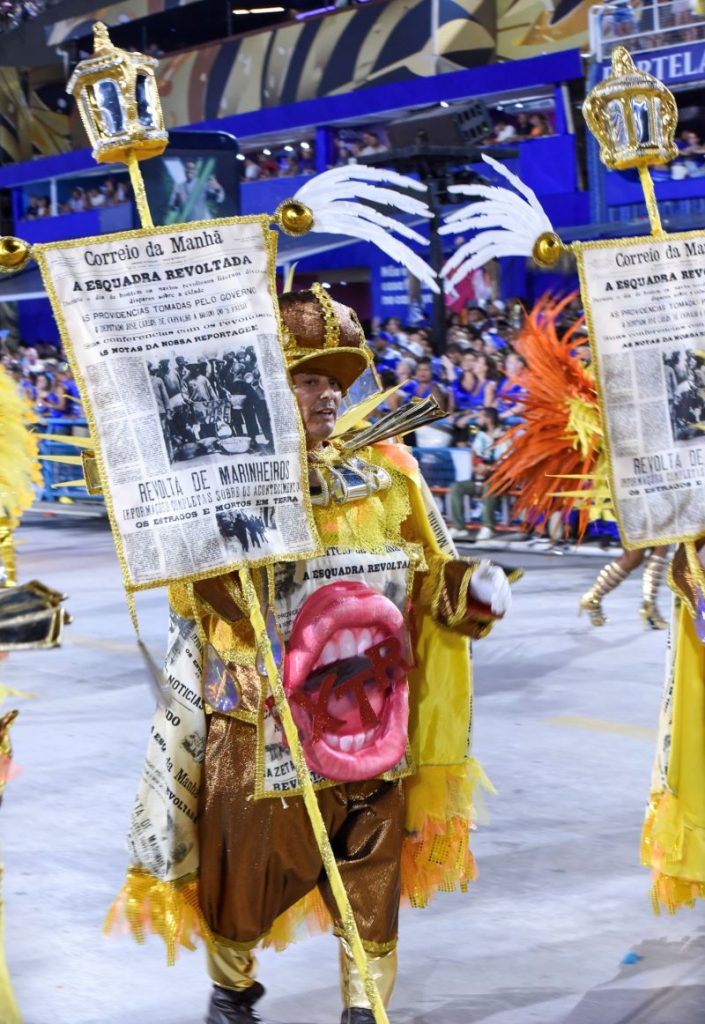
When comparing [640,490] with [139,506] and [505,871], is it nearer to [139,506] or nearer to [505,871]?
[139,506]

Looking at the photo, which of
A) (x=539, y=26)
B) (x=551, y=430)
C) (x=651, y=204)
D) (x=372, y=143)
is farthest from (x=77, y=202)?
(x=651, y=204)

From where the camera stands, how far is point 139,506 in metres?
2.83

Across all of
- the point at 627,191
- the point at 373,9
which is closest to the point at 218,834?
the point at 627,191

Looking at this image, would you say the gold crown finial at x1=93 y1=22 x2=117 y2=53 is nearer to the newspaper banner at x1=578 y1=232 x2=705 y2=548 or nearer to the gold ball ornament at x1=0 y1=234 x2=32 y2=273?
the gold ball ornament at x1=0 y1=234 x2=32 y2=273

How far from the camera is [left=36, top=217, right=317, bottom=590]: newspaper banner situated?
2814 mm

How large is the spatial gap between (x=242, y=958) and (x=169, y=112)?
1010 inches

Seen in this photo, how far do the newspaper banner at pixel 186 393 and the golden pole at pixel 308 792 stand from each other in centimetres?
10

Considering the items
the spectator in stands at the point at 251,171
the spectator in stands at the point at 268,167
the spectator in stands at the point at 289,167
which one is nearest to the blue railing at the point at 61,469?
the spectator in stands at the point at 289,167

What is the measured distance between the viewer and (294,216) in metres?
2.90

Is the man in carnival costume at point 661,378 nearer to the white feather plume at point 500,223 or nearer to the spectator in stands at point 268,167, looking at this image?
the white feather plume at point 500,223

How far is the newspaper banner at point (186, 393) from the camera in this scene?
281 centimetres

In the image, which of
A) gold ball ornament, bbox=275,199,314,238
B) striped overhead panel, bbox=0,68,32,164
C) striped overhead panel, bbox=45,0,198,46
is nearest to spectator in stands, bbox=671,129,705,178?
gold ball ornament, bbox=275,199,314,238

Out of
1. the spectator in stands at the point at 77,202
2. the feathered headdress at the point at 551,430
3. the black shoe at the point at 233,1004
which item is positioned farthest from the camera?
the spectator in stands at the point at 77,202

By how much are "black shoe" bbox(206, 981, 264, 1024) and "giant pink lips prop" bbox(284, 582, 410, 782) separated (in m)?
0.59
